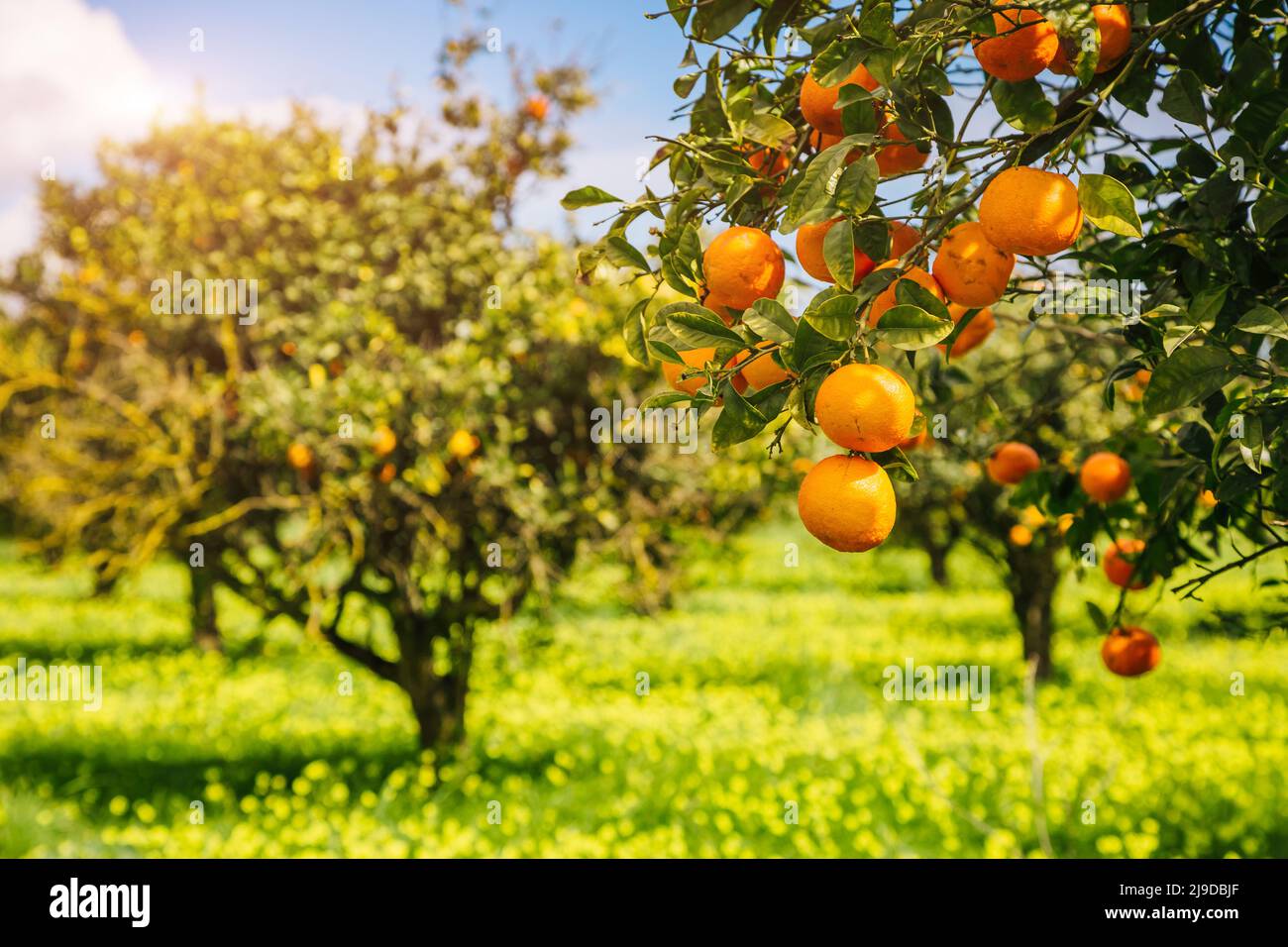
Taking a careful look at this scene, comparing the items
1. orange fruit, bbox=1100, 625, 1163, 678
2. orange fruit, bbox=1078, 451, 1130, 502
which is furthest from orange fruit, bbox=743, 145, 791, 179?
orange fruit, bbox=1100, 625, 1163, 678

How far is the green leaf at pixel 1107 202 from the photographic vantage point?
115 cm

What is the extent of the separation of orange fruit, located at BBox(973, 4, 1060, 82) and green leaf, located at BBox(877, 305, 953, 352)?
377mm

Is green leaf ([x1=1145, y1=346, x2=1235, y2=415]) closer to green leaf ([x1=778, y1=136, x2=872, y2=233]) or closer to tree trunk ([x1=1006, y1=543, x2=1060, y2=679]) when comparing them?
green leaf ([x1=778, y1=136, x2=872, y2=233])

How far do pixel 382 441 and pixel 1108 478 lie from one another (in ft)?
10.0

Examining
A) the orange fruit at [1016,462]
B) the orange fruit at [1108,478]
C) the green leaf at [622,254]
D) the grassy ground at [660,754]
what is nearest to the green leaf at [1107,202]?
the green leaf at [622,254]

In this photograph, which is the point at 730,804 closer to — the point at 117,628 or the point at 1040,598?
the point at 1040,598

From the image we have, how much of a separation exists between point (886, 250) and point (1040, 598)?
852cm

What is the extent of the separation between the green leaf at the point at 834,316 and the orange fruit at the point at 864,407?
4 cm

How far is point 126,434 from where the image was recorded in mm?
4609

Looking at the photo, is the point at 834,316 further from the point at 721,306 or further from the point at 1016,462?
the point at 1016,462

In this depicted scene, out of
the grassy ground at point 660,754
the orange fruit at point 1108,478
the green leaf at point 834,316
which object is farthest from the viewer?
the grassy ground at point 660,754

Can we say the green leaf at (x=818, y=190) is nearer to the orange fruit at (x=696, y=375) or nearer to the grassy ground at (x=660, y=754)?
the orange fruit at (x=696, y=375)
